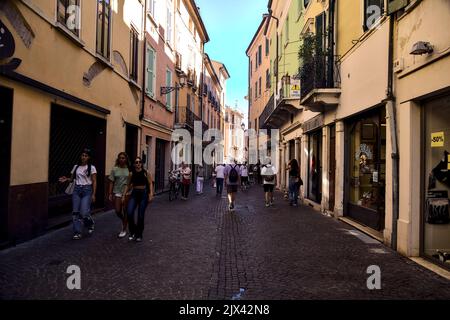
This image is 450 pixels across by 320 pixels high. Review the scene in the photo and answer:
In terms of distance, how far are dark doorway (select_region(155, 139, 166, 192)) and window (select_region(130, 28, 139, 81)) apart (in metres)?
5.12

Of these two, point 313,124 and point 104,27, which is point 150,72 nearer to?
point 104,27

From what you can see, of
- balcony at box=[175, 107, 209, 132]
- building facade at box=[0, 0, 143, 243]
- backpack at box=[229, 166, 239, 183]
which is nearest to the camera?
building facade at box=[0, 0, 143, 243]

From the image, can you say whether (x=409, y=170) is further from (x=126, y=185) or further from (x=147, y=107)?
(x=147, y=107)

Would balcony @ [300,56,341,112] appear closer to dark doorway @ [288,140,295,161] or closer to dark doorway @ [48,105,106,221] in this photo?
dark doorway @ [48,105,106,221]

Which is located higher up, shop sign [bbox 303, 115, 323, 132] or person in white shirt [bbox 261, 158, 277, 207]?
shop sign [bbox 303, 115, 323, 132]

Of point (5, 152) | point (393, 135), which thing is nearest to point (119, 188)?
point (5, 152)

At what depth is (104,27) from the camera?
11.4 meters

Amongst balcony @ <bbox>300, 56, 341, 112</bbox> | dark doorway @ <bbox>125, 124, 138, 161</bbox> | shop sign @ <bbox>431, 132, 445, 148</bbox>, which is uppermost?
balcony @ <bbox>300, 56, 341, 112</bbox>

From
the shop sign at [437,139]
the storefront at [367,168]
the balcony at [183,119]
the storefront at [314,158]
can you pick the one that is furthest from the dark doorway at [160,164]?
the shop sign at [437,139]

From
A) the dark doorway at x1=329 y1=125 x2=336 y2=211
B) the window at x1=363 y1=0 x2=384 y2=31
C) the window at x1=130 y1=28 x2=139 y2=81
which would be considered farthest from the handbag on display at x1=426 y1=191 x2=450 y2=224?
the window at x1=130 y1=28 x2=139 y2=81

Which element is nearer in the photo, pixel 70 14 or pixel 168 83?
pixel 70 14

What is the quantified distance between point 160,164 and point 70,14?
37.3ft

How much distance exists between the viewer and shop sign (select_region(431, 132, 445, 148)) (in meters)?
6.16
